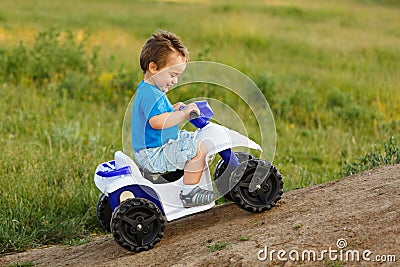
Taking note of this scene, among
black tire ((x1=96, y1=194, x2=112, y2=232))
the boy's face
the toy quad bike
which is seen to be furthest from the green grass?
the boy's face

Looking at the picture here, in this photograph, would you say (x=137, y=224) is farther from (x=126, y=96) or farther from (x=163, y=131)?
Result: (x=126, y=96)

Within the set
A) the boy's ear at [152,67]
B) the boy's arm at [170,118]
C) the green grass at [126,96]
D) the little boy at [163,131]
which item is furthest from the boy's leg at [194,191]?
the green grass at [126,96]

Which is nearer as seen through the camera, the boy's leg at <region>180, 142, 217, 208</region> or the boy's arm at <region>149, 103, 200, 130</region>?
the boy's arm at <region>149, 103, 200, 130</region>

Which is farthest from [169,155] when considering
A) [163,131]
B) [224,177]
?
[224,177]

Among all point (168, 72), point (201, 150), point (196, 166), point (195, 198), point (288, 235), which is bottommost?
point (288, 235)

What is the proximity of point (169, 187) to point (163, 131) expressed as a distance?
37cm

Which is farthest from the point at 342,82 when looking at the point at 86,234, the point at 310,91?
the point at 86,234

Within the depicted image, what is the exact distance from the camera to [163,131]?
14.9 feet

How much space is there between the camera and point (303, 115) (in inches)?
388

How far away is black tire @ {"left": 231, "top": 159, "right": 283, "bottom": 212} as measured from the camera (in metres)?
4.57

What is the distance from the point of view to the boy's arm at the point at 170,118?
14.3ft

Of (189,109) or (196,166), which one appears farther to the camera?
(196,166)

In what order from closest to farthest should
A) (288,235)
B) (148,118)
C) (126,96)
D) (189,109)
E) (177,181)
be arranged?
(288,235) → (189,109) → (148,118) → (177,181) → (126,96)

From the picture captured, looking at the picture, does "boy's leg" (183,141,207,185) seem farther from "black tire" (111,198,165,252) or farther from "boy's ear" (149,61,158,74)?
"boy's ear" (149,61,158,74)
